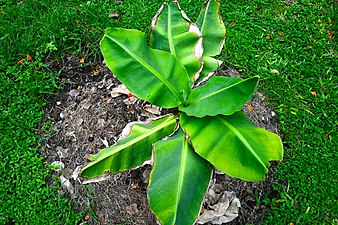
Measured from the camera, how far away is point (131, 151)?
2162 mm

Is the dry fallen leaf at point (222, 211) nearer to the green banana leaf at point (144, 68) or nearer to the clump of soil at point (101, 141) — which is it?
the clump of soil at point (101, 141)

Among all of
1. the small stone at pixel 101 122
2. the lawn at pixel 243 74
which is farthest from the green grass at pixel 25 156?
the small stone at pixel 101 122

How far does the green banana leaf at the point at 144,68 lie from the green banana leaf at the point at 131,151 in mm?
153

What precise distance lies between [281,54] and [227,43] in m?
0.52

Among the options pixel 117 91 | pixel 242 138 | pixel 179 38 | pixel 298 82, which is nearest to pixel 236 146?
pixel 242 138

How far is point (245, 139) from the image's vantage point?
202 cm

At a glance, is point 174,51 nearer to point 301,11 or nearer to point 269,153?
point 269,153

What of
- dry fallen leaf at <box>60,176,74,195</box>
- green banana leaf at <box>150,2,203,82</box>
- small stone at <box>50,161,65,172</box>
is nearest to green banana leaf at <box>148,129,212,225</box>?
green banana leaf at <box>150,2,203,82</box>

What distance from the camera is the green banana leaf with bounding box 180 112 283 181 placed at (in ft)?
6.41

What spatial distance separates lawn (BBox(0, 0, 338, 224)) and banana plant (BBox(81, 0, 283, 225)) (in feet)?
2.93

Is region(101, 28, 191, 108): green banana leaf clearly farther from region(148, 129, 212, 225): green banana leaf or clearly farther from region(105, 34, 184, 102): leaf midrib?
region(148, 129, 212, 225): green banana leaf

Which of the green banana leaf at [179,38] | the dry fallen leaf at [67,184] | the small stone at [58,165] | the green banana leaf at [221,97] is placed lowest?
the dry fallen leaf at [67,184]

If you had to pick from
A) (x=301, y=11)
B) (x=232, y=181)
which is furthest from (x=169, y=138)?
(x=301, y=11)

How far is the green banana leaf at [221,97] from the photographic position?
78.2 inches
